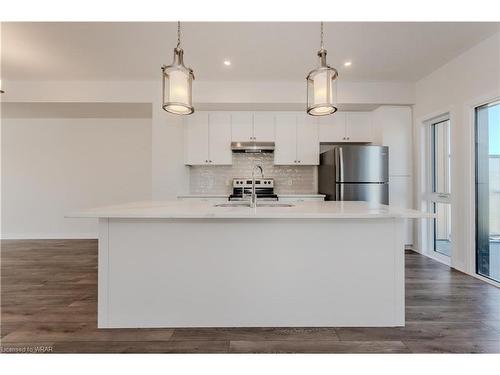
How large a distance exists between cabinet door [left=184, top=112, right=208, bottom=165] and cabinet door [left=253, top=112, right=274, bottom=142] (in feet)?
2.65

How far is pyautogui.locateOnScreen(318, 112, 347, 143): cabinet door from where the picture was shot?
14.3 ft

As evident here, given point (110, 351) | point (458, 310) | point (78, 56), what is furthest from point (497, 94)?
point (78, 56)

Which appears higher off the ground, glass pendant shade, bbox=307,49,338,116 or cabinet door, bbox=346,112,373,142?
cabinet door, bbox=346,112,373,142

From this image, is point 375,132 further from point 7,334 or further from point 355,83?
point 7,334

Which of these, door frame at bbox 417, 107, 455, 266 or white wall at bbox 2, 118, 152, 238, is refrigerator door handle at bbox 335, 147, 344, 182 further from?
white wall at bbox 2, 118, 152, 238

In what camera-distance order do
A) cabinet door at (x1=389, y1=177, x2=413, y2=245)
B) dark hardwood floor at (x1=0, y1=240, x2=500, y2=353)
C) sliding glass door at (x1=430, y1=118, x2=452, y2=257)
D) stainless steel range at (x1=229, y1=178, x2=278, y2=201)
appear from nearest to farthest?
dark hardwood floor at (x1=0, y1=240, x2=500, y2=353)
sliding glass door at (x1=430, y1=118, x2=452, y2=257)
cabinet door at (x1=389, y1=177, x2=413, y2=245)
stainless steel range at (x1=229, y1=178, x2=278, y2=201)

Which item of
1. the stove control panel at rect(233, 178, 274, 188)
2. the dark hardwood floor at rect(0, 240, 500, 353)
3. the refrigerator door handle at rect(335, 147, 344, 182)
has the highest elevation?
the refrigerator door handle at rect(335, 147, 344, 182)

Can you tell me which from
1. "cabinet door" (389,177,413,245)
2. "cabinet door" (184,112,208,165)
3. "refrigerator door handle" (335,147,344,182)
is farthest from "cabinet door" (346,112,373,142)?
"cabinet door" (184,112,208,165)

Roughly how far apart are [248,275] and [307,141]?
2.97m

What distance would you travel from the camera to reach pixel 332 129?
4359 millimetres

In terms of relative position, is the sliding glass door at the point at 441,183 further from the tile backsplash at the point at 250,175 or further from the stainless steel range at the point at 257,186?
the stainless steel range at the point at 257,186

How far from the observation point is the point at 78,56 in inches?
128

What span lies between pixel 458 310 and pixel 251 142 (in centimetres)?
320
